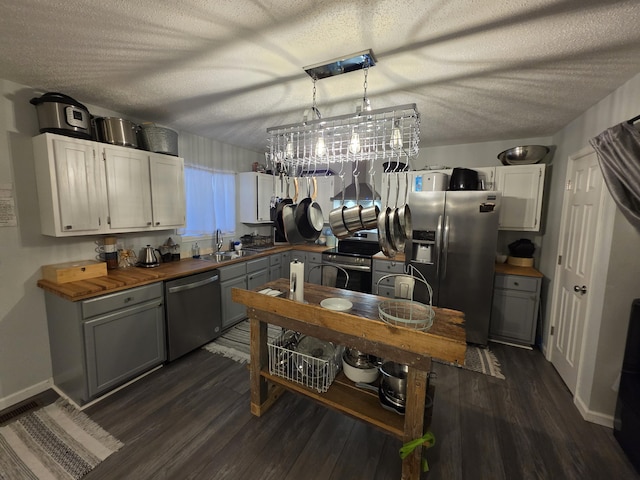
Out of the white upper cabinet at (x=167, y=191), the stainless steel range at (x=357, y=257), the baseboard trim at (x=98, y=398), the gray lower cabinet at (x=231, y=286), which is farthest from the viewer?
the stainless steel range at (x=357, y=257)

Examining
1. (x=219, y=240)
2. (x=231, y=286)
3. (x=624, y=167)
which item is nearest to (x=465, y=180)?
(x=624, y=167)

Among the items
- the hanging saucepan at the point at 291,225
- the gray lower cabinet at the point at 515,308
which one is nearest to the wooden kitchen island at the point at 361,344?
the hanging saucepan at the point at 291,225

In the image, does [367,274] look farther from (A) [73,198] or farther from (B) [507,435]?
(A) [73,198]

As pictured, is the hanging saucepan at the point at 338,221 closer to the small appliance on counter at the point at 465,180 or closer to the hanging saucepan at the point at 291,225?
the hanging saucepan at the point at 291,225

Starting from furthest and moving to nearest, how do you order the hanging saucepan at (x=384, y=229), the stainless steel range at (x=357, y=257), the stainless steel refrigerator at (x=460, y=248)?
the stainless steel range at (x=357, y=257) < the stainless steel refrigerator at (x=460, y=248) < the hanging saucepan at (x=384, y=229)

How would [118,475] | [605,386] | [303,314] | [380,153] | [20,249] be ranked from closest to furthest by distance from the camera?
1. [118,475]
2. [303,314]
3. [380,153]
4. [605,386]
5. [20,249]

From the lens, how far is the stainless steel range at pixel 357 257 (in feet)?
11.8

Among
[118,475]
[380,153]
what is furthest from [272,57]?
[118,475]

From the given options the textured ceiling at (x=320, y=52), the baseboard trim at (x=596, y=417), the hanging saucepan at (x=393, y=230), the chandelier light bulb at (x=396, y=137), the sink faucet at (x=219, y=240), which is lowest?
the baseboard trim at (x=596, y=417)

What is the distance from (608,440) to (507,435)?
663 mm

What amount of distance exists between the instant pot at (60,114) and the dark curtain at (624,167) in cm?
389

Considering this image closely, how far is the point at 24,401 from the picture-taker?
6.86ft

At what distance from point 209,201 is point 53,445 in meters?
2.67

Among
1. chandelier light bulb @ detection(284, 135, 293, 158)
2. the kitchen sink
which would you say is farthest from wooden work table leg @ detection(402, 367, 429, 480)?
the kitchen sink
